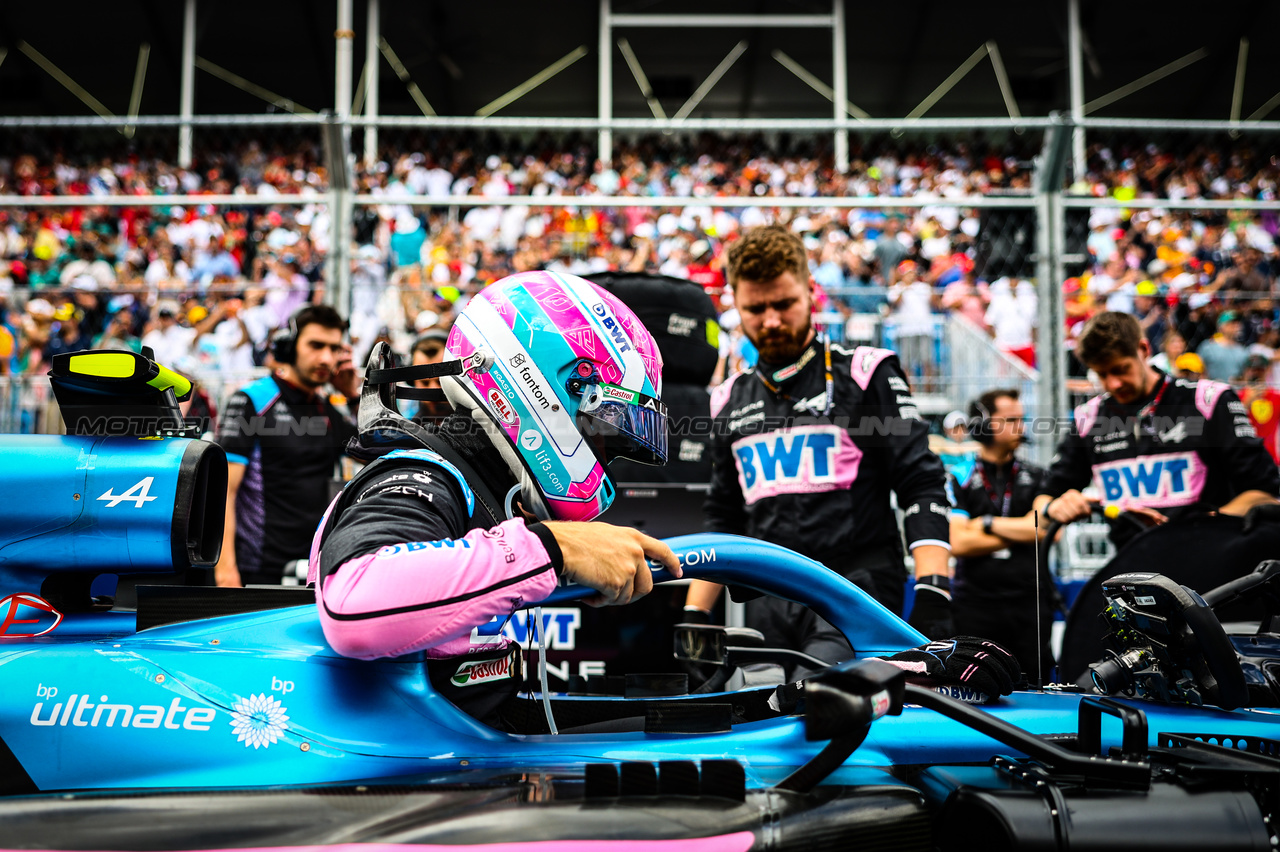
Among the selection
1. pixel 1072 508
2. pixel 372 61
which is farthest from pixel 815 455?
pixel 372 61

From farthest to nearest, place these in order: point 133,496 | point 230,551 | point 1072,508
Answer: point 230,551 < point 1072,508 < point 133,496

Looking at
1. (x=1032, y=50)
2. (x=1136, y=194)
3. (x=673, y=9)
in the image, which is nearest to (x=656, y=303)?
(x=1136, y=194)

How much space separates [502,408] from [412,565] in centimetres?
52

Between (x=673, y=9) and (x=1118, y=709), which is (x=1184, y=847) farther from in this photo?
(x=673, y=9)

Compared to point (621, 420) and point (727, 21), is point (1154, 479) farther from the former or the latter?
point (727, 21)

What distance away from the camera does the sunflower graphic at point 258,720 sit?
164 centimetres

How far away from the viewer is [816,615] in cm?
336

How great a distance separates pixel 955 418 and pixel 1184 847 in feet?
16.5

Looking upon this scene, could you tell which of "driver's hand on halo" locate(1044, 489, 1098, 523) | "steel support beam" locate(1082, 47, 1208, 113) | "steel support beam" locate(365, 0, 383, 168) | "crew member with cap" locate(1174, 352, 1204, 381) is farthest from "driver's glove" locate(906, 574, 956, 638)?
"steel support beam" locate(1082, 47, 1208, 113)

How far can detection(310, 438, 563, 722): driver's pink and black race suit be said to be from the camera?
1.53 m

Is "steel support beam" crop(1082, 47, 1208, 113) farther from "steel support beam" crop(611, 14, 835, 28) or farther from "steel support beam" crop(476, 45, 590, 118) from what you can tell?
"steel support beam" crop(476, 45, 590, 118)

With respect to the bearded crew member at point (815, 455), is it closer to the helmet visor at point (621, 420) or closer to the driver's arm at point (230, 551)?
the helmet visor at point (621, 420)

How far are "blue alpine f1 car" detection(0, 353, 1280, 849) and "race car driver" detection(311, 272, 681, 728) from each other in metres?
0.19

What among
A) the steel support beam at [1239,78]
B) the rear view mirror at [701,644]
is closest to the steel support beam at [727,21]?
the steel support beam at [1239,78]
